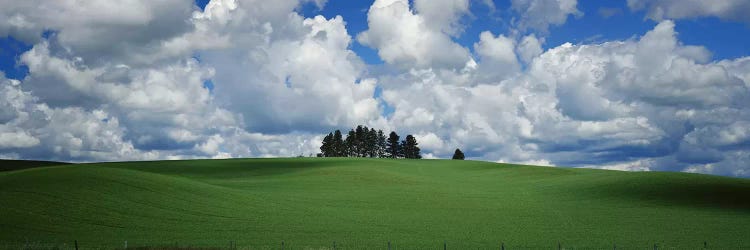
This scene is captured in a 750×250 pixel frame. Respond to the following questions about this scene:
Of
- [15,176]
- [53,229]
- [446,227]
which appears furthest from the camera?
[15,176]

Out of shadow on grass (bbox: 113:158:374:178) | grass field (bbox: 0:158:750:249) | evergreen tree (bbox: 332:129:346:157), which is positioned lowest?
grass field (bbox: 0:158:750:249)

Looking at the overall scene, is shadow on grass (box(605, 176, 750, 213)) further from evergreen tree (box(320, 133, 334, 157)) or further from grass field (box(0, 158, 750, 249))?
evergreen tree (box(320, 133, 334, 157))

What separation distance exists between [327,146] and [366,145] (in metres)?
8.37

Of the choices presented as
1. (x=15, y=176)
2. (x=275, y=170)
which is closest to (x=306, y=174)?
(x=275, y=170)

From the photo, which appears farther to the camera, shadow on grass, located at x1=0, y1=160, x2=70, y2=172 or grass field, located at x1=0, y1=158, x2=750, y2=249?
shadow on grass, located at x1=0, y1=160, x2=70, y2=172

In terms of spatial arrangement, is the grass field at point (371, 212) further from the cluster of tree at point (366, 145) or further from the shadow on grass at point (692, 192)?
the cluster of tree at point (366, 145)

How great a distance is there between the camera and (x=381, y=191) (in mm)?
55062

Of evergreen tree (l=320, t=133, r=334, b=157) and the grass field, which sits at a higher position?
evergreen tree (l=320, t=133, r=334, b=157)

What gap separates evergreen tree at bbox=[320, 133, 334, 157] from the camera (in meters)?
128

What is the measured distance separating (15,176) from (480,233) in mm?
33896

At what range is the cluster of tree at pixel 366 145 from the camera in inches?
5044

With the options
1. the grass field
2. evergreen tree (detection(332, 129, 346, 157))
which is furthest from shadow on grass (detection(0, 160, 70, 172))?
evergreen tree (detection(332, 129, 346, 157))

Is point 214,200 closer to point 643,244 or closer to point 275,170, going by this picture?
point 643,244

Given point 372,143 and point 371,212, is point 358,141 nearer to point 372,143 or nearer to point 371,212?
point 372,143
